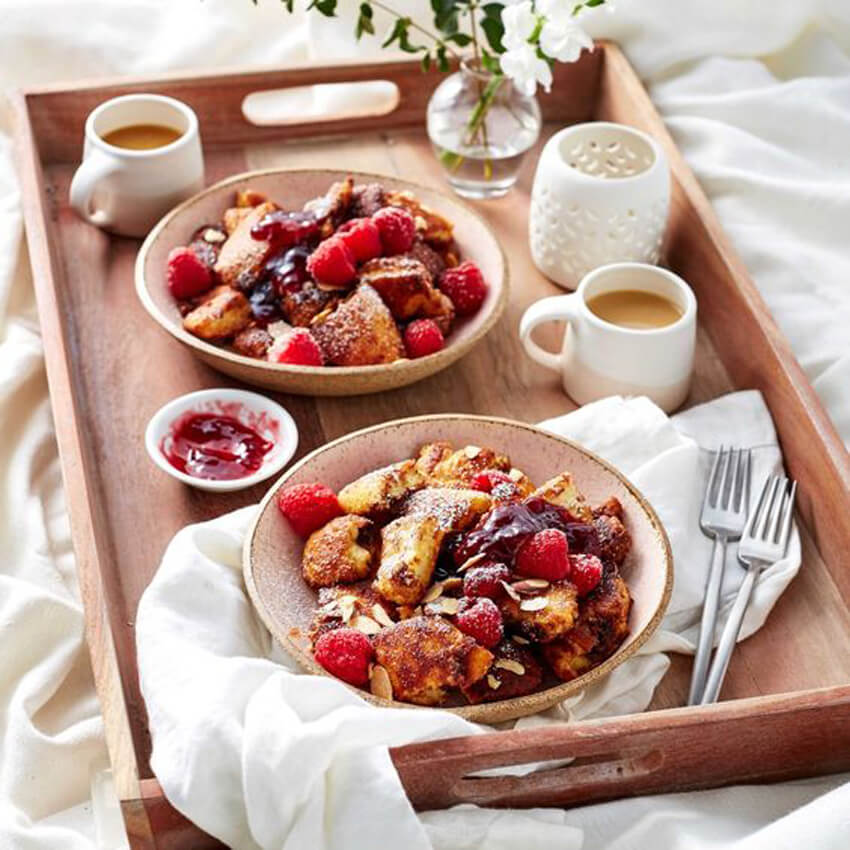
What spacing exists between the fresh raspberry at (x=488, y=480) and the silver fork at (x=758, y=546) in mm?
276

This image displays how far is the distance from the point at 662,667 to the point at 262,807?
459mm

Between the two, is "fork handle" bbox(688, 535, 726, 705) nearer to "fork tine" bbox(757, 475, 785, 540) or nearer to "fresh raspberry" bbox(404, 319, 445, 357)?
"fork tine" bbox(757, 475, 785, 540)

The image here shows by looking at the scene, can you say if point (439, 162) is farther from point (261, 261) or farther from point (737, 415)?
point (737, 415)

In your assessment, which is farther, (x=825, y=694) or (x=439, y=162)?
(x=439, y=162)

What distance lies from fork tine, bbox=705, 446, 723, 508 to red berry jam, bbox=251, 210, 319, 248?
1.92 feet

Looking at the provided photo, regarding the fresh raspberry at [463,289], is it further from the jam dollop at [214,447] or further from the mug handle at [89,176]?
the mug handle at [89,176]

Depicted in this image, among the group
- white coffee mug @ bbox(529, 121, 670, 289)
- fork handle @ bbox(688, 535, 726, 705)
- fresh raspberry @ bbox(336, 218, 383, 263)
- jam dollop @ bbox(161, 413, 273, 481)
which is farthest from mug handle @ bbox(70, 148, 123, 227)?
fork handle @ bbox(688, 535, 726, 705)

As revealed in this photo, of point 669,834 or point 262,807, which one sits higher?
point 262,807

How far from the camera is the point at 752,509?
175 cm

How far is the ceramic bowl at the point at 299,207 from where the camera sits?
6.02 feet

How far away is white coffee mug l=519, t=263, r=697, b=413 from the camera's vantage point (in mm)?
1841

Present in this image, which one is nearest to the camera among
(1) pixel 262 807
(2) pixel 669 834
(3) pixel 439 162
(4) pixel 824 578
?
(1) pixel 262 807

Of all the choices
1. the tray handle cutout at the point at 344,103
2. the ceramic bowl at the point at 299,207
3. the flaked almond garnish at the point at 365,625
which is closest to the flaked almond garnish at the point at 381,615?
the flaked almond garnish at the point at 365,625

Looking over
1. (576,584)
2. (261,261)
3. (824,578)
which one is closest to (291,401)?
(261,261)
